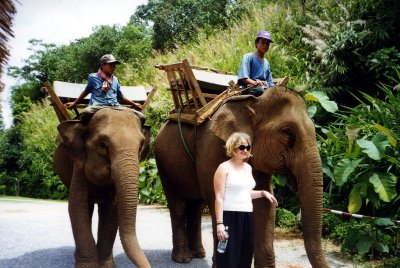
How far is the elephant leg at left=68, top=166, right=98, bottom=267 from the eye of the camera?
5.44 meters

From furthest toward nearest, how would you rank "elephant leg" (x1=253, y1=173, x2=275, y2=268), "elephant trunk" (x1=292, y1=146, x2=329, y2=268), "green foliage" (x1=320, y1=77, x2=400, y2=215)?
"green foliage" (x1=320, y1=77, x2=400, y2=215) < "elephant leg" (x1=253, y1=173, x2=275, y2=268) < "elephant trunk" (x1=292, y1=146, x2=329, y2=268)

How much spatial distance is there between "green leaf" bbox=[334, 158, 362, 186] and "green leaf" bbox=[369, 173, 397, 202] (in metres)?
0.33

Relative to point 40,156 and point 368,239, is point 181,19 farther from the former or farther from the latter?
point 368,239

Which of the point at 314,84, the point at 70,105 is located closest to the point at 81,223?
the point at 70,105

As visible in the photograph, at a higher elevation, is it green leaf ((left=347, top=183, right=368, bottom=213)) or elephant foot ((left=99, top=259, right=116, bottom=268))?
green leaf ((left=347, top=183, right=368, bottom=213))

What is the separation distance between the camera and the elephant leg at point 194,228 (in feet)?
21.9

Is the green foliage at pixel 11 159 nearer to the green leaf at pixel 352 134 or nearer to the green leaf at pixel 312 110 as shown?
the green leaf at pixel 312 110

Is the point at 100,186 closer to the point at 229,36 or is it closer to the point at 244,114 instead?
the point at 244,114

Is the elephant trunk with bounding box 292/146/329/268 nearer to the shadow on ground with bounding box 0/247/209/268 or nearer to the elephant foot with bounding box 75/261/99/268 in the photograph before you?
the shadow on ground with bounding box 0/247/209/268

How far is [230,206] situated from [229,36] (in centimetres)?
1219

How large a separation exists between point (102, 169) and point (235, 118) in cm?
150

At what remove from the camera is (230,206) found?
3990mm

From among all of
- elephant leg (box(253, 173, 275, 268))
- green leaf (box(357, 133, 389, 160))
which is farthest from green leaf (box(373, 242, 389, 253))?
elephant leg (box(253, 173, 275, 268))

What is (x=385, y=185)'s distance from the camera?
19.3 feet
